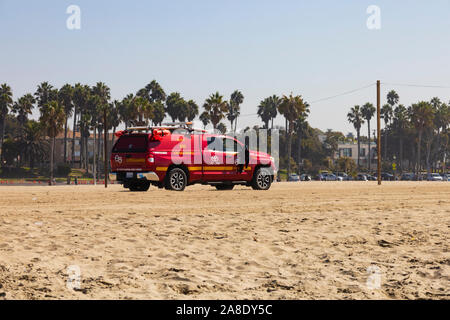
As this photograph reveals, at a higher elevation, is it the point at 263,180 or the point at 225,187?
the point at 263,180

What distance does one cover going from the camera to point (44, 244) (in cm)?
874

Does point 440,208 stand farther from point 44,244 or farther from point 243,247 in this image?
point 44,244

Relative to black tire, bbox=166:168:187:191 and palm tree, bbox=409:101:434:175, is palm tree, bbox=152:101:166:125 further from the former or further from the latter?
black tire, bbox=166:168:187:191

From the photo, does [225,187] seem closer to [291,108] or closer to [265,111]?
[291,108]

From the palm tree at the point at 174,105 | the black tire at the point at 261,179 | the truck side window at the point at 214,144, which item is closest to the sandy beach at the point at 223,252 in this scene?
the truck side window at the point at 214,144

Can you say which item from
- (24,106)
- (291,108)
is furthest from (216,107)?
(24,106)

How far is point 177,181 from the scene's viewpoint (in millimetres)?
19594

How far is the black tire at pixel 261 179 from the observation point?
70.8 feet

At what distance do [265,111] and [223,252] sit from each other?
123m

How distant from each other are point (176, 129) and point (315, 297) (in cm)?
1381

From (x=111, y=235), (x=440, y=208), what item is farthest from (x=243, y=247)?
(x=440, y=208)

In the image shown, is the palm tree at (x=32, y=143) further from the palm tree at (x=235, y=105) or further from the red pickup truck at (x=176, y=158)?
the red pickup truck at (x=176, y=158)

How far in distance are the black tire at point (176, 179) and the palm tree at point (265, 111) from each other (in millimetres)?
111170
